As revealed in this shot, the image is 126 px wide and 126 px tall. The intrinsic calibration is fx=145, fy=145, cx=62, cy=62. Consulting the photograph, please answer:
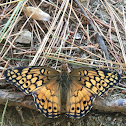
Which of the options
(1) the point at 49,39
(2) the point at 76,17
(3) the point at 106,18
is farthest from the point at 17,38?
(3) the point at 106,18

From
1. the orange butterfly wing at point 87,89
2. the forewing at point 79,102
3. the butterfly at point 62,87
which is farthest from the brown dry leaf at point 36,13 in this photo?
the forewing at point 79,102

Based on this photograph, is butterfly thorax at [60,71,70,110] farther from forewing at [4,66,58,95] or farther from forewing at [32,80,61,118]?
forewing at [4,66,58,95]

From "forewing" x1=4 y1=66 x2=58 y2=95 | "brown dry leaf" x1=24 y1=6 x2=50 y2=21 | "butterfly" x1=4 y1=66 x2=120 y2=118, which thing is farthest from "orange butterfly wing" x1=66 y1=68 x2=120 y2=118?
"brown dry leaf" x1=24 y1=6 x2=50 y2=21

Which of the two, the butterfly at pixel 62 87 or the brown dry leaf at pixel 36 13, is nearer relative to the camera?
the butterfly at pixel 62 87

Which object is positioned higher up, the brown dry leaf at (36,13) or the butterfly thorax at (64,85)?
the brown dry leaf at (36,13)

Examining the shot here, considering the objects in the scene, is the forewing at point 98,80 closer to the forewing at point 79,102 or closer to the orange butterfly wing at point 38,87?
the forewing at point 79,102

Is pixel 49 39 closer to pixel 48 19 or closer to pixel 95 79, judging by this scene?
Answer: pixel 48 19
